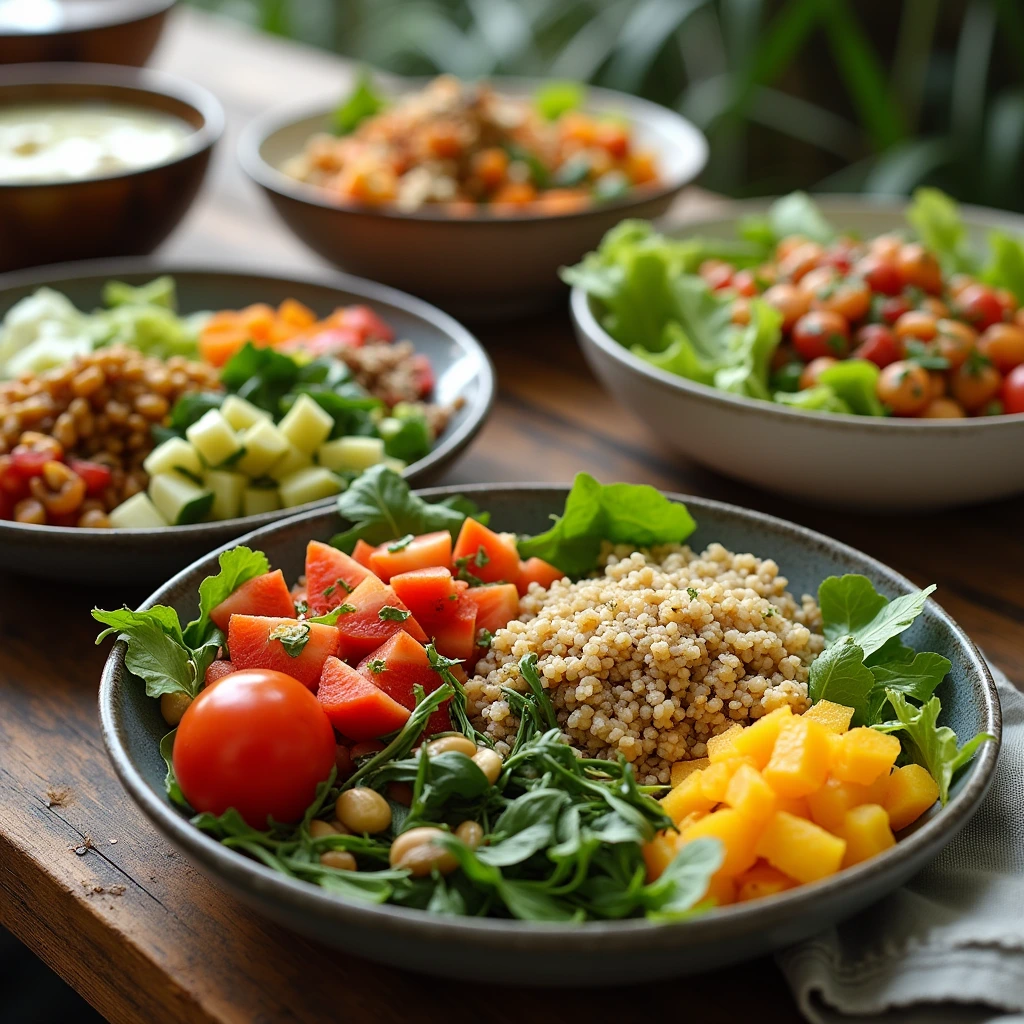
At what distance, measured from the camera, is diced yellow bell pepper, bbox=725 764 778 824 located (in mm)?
1215

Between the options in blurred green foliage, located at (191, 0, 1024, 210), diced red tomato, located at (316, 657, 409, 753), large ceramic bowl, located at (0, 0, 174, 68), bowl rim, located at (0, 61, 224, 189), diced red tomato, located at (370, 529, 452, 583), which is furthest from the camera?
blurred green foliage, located at (191, 0, 1024, 210)

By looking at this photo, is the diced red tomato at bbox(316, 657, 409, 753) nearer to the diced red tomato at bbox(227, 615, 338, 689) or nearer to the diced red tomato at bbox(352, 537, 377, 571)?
the diced red tomato at bbox(227, 615, 338, 689)

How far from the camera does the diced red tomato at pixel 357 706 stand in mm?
1396

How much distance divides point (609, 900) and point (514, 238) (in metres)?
1.76

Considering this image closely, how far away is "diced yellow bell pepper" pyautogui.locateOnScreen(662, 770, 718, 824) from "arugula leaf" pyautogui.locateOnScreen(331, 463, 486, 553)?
59 cm

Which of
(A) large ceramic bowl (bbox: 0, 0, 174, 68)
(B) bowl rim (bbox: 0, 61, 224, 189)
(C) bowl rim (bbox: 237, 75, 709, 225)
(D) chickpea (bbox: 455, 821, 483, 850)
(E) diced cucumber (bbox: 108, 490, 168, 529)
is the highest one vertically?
(A) large ceramic bowl (bbox: 0, 0, 174, 68)

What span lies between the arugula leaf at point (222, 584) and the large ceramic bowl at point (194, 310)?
0.73 ft

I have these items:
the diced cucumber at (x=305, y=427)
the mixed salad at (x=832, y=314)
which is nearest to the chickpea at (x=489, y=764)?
the diced cucumber at (x=305, y=427)

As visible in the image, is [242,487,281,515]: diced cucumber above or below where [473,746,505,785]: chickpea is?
below

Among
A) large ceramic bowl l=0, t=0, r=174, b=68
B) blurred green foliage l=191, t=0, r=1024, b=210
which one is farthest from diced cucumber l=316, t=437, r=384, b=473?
blurred green foliage l=191, t=0, r=1024, b=210

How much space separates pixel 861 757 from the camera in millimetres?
1272

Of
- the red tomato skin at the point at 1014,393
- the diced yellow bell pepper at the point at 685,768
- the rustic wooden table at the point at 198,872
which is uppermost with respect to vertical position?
the red tomato skin at the point at 1014,393

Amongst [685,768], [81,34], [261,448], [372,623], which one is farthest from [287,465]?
[81,34]

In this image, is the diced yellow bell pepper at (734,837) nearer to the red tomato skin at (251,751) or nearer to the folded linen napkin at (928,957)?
the folded linen napkin at (928,957)
